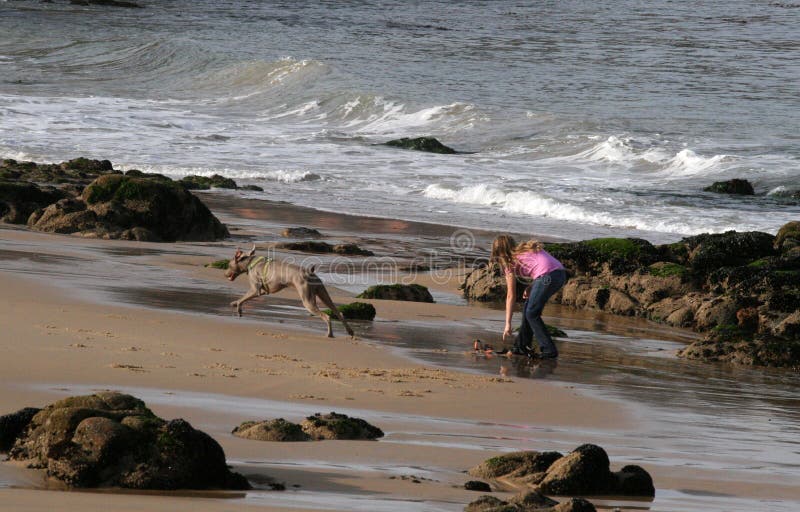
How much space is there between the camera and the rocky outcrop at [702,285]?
41.1 ft

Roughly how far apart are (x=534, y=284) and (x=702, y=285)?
408 cm

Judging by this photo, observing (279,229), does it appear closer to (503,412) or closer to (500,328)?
(500,328)

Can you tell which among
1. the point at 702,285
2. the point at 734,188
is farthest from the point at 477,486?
the point at 734,188

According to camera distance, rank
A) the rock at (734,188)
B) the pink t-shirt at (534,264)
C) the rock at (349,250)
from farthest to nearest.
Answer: the rock at (734,188), the rock at (349,250), the pink t-shirt at (534,264)

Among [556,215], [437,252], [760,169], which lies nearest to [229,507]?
[437,252]

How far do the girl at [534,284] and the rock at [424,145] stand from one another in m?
20.7

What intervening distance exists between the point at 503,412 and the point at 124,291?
527cm

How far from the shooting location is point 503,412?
8.48m

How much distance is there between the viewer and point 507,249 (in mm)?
11375

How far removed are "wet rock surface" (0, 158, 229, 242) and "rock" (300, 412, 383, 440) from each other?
1053cm

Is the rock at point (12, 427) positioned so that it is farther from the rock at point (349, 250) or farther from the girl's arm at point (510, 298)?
the rock at point (349, 250)

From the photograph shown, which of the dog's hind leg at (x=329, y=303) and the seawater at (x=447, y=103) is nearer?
the dog's hind leg at (x=329, y=303)

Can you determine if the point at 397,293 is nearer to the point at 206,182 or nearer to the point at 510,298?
the point at 510,298

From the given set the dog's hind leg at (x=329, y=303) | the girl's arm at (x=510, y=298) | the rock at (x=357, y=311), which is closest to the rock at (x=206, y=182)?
the rock at (x=357, y=311)
